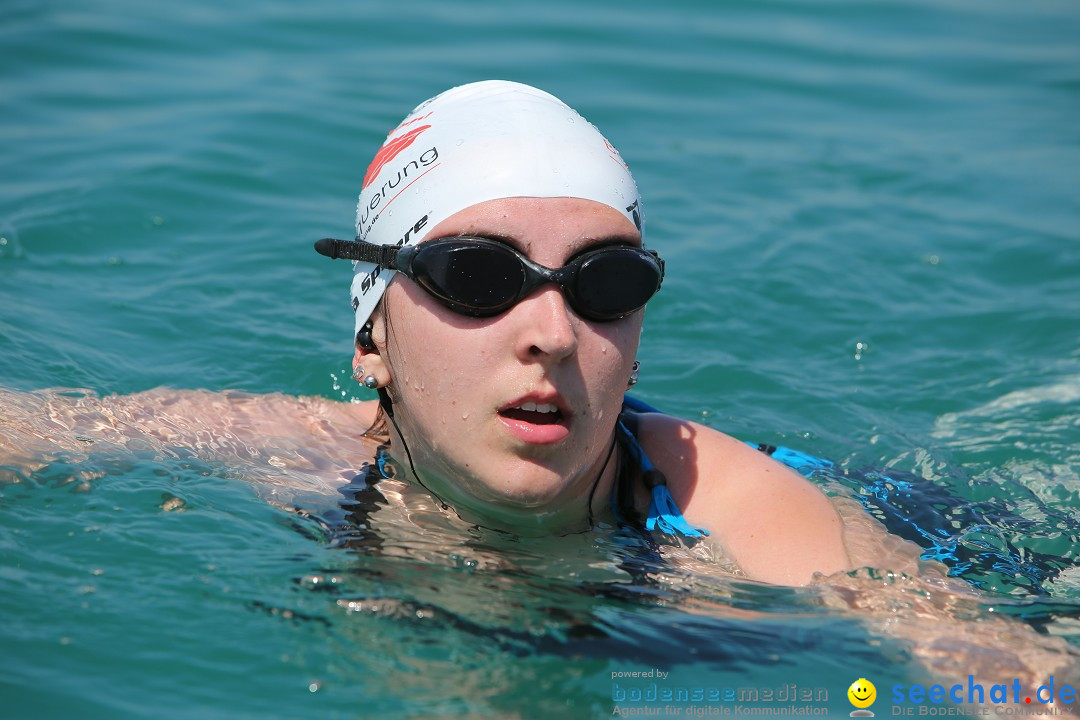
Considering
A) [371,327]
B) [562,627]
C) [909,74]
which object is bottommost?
[562,627]

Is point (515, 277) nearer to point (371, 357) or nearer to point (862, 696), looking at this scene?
point (371, 357)

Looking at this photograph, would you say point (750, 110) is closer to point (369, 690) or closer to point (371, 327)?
point (371, 327)

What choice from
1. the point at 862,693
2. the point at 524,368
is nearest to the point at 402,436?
the point at 524,368

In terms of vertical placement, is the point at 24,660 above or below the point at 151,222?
below

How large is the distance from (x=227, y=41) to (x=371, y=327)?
26.5 ft

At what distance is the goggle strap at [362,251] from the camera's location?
13.7 feet

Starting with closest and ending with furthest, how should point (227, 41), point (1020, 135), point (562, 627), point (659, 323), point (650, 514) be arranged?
point (562, 627)
point (650, 514)
point (659, 323)
point (1020, 135)
point (227, 41)

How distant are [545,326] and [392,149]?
3.50 ft

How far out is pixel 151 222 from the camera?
8.20 meters

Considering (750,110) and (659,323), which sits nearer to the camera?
(659,323)

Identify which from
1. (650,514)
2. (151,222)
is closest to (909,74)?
(151,222)

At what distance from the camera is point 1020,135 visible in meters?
10.7

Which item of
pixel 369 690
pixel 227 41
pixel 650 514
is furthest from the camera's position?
pixel 227 41

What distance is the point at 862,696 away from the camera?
150 inches
